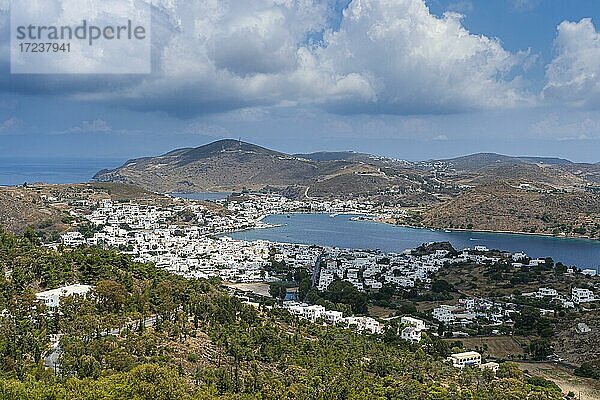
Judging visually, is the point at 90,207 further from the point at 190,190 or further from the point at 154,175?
the point at 154,175

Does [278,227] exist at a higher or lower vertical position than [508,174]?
lower

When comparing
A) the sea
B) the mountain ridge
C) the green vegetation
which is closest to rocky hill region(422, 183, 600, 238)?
the sea

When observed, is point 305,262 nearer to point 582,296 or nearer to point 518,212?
point 582,296

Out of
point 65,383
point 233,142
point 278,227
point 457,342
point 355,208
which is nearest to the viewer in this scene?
point 65,383

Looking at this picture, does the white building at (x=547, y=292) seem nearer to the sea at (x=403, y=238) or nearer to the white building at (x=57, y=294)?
the sea at (x=403, y=238)

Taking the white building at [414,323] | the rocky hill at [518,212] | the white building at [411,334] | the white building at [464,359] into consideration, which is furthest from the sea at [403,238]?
the white building at [464,359]

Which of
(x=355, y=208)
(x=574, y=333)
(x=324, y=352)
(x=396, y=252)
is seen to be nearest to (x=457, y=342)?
(x=574, y=333)
